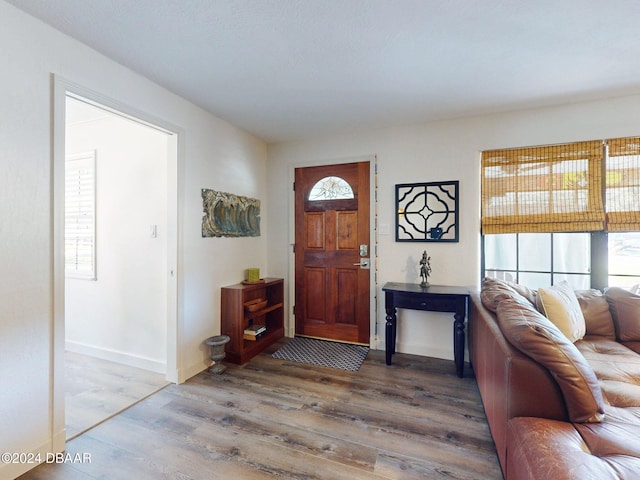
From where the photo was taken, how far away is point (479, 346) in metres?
2.19

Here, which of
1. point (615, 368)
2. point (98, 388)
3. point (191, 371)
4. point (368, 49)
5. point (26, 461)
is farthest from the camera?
point (191, 371)

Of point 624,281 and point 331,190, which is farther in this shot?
point 331,190

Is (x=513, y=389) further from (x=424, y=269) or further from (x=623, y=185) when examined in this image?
(x=623, y=185)

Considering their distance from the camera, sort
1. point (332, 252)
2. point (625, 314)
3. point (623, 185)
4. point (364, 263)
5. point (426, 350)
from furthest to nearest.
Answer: point (332, 252) < point (364, 263) < point (426, 350) < point (623, 185) < point (625, 314)

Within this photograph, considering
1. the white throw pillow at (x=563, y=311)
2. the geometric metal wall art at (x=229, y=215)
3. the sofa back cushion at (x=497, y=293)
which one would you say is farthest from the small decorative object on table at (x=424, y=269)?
the geometric metal wall art at (x=229, y=215)

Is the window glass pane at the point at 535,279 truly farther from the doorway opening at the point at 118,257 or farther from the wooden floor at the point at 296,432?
the doorway opening at the point at 118,257

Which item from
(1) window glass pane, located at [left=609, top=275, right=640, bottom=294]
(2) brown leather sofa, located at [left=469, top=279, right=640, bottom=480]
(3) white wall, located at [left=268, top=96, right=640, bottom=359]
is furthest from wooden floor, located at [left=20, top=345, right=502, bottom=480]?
(1) window glass pane, located at [left=609, top=275, right=640, bottom=294]

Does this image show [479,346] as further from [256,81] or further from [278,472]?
[256,81]

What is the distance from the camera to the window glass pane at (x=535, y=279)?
280 cm

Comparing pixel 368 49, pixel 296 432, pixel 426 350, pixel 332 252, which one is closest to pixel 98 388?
pixel 296 432

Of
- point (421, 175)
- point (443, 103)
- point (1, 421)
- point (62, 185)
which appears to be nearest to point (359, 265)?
point (421, 175)

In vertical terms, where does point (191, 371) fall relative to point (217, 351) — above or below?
below

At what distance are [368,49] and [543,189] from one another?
2.11 meters

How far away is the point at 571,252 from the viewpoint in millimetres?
2742
